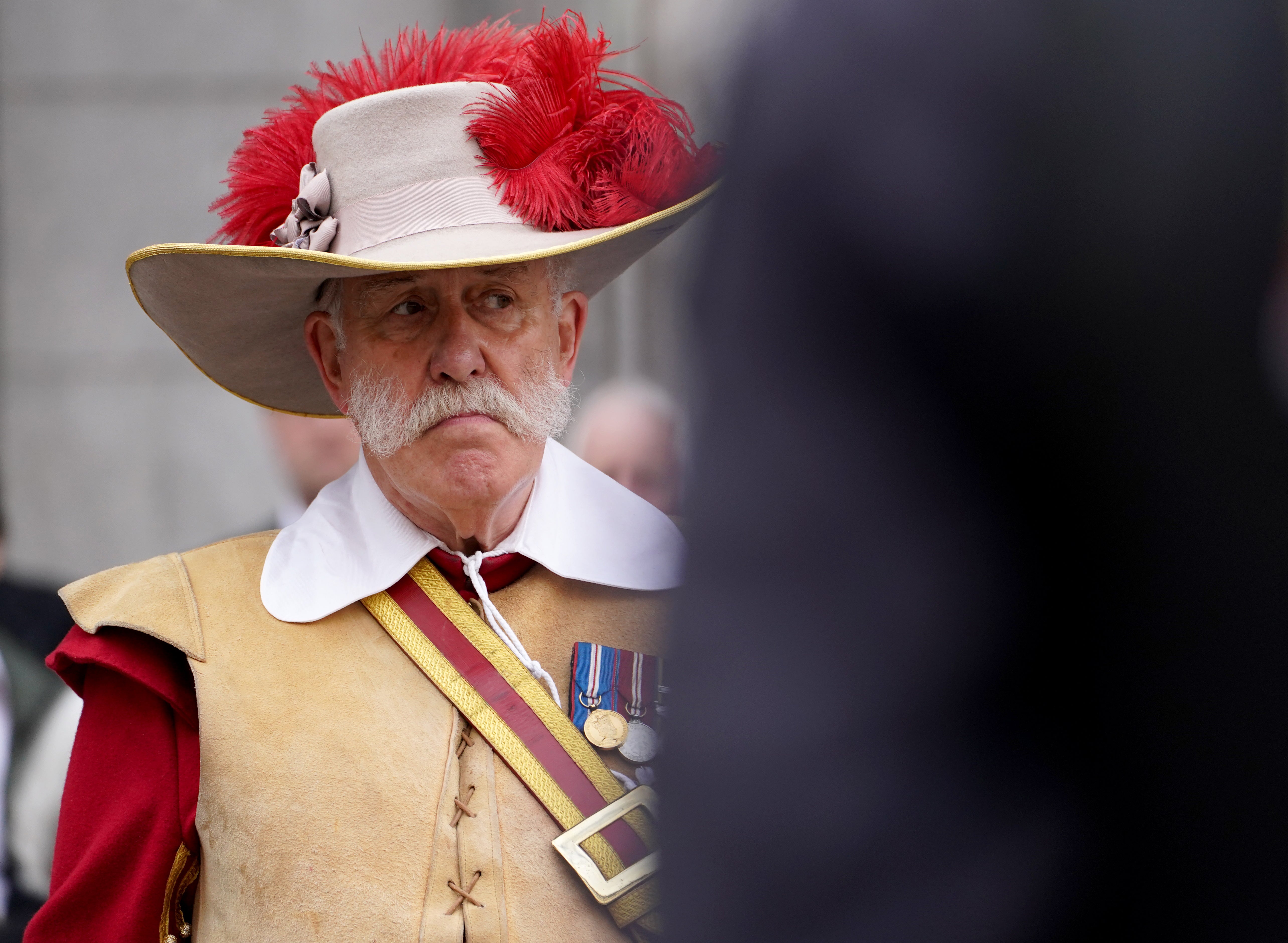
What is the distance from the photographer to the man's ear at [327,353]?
6.75 feet

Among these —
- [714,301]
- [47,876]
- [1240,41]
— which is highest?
[1240,41]

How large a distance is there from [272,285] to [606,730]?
0.85 metres

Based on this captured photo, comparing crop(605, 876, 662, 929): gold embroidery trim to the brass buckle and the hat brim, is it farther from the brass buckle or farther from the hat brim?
the hat brim

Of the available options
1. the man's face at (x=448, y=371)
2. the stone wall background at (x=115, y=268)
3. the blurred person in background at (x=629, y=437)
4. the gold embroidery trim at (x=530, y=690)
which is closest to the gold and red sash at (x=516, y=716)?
the gold embroidery trim at (x=530, y=690)

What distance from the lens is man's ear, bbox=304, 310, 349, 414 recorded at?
6.75 feet

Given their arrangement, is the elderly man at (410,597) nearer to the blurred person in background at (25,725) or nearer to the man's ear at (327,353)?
the man's ear at (327,353)

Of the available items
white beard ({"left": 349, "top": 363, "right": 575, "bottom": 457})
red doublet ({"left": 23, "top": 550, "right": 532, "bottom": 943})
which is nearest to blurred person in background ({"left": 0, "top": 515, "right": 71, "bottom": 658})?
red doublet ({"left": 23, "top": 550, "right": 532, "bottom": 943})

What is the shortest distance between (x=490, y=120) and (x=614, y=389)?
223 cm

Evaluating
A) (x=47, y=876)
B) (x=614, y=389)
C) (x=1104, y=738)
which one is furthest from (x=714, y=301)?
(x=614, y=389)

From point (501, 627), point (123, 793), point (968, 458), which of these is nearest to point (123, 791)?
point (123, 793)

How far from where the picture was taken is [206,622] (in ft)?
6.28

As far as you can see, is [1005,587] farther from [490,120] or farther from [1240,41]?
[490,120]

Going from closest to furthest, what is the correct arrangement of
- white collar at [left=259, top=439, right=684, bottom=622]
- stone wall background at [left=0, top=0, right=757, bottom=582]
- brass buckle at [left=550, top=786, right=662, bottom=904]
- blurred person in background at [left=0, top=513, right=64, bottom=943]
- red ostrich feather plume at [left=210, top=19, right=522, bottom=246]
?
brass buckle at [left=550, top=786, right=662, bottom=904] → white collar at [left=259, top=439, right=684, bottom=622] → red ostrich feather plume at [left=210, top=19, right=522, bottom=246] → blurred person in background at [left=0, top=513, right=64, bottom=943] → stone wall background at [left=0, top=0, right=757, bottom=582]

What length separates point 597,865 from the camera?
177cm
